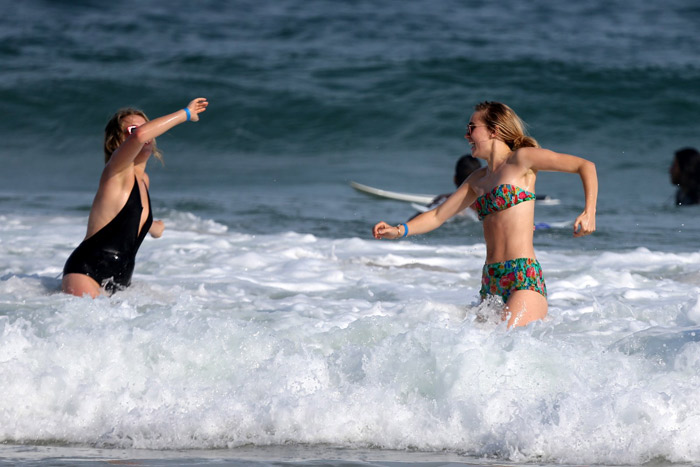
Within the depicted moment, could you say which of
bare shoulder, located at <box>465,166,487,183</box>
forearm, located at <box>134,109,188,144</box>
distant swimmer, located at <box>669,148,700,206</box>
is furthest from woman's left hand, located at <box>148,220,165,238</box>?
distant swimmer, located at <box>669,148,700,206</box>

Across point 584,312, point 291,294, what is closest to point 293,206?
point 291,294

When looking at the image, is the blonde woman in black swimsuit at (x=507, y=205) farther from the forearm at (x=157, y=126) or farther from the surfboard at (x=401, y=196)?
the surfboard at (x=401, y=196)

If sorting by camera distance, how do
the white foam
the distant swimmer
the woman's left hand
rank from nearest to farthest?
the white foam
the woman's left hand
the distant swimmer

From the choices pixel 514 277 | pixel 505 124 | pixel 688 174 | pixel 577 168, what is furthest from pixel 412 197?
pixel 577 168

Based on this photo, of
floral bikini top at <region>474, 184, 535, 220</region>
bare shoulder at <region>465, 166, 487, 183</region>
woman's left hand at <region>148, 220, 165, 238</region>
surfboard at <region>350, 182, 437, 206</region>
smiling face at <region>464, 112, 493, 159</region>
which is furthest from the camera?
surfboard at <region>350, 182, 437, 206</region>

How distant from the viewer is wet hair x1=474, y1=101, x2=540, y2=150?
5.06m

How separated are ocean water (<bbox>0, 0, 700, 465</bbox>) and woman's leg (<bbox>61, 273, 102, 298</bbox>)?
209 millimetres

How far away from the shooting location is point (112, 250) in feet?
19.1

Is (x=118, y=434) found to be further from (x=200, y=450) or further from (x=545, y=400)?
(x=545, y=400)

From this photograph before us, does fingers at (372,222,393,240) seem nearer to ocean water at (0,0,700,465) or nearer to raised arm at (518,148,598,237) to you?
ocean water at (0,0,700,465)

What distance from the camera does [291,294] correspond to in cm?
648

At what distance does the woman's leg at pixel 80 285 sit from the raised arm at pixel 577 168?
2775 millimetres

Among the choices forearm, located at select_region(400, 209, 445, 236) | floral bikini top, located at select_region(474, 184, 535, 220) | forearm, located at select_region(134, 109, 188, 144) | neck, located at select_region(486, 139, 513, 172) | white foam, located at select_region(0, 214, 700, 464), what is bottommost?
white foam, located at select_region(0, 214, 700, 464)

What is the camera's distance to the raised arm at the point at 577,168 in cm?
453
